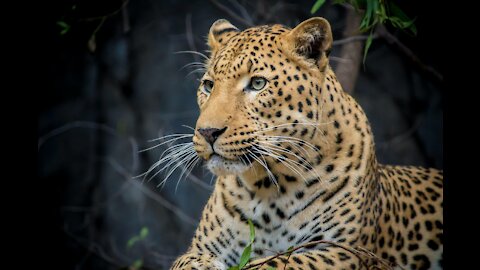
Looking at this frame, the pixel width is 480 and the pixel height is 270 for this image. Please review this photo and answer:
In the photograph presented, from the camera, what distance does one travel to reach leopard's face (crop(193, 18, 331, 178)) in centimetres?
404

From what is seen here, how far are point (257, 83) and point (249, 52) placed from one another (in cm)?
19

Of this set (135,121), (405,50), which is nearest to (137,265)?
(135,121)

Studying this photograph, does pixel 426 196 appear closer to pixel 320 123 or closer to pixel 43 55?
pixel 320 123

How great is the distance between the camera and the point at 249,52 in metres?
4.25

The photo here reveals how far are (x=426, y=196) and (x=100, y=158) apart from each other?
3674 millimetres

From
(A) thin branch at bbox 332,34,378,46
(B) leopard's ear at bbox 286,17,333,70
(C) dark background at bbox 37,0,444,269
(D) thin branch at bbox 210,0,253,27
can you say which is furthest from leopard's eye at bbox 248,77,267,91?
(C) dark background at bbox 37,0,444,269

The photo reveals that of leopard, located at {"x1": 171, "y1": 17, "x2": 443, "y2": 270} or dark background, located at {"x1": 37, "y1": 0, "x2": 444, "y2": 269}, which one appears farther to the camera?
dark background, located at {"x1": 37, "y1": 0, "x2": 444, "y2": 269}

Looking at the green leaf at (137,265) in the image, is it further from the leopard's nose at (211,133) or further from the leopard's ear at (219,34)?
the leopard's nose at (211,133)

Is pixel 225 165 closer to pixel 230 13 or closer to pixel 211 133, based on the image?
pixel 211 133

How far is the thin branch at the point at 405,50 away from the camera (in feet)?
20.2

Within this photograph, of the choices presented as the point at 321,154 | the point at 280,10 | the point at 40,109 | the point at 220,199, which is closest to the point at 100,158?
the point at 40,109

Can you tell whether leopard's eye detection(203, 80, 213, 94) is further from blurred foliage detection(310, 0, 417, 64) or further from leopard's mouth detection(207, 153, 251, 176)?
blurred foliage detection(310, 0, 417, 64)

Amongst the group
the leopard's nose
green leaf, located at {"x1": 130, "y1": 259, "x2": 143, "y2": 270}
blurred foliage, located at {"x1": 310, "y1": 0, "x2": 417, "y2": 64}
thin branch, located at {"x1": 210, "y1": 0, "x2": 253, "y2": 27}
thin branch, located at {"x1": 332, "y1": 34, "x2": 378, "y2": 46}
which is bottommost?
green leaf, located at {"x1": 130, "y1": 259, "x2": 143, "y2": 270}

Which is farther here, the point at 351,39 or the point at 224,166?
the point at 351,39
